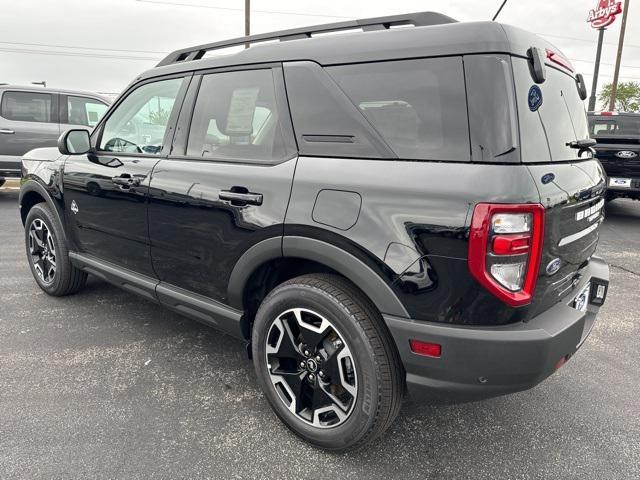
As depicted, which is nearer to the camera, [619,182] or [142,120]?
[142,120]

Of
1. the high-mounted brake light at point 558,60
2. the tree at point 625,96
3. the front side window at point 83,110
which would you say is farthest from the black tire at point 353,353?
the tree at point 625,96

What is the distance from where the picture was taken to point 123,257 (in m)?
3.12

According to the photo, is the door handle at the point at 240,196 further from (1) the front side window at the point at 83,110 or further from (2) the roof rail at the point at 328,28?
(1) the front side window at the point at 83,110

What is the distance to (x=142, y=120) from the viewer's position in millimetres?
3123

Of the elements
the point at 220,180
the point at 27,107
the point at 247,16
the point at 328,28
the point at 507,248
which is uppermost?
the point at 247,16

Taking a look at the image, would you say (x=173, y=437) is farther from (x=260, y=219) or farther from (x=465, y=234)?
(x=465, y=234)

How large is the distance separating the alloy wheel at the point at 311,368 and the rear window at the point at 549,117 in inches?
42.6

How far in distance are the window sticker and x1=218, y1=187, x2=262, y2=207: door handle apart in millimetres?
332

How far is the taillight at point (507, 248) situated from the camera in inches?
64.4

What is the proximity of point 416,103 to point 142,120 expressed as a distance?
2012 millimetres

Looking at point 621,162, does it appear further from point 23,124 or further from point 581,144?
point 23,124

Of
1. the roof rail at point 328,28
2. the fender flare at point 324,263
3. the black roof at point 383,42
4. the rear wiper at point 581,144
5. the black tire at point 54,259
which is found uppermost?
the roof rail at point 328,28

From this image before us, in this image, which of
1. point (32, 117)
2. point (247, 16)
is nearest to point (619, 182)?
point (32, 117)

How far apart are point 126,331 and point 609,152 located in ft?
23.9
